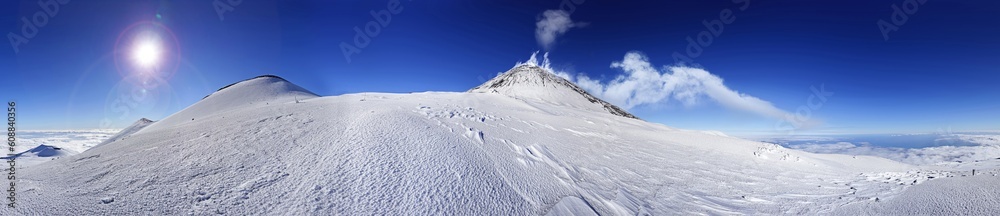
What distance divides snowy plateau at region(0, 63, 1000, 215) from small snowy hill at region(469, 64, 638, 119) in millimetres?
30249

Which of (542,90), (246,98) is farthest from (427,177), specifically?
(542,90)

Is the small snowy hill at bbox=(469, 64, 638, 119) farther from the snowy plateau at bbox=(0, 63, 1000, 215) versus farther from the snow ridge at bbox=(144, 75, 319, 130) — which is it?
the snowy plateau at bbox=(0, 63, 1000, 215)

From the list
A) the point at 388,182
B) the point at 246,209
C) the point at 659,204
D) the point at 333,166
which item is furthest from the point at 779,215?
the point at 246,209

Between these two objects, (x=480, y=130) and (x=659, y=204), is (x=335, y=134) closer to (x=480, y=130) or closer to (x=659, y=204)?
(x=480, y=130)

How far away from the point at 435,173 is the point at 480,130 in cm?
480

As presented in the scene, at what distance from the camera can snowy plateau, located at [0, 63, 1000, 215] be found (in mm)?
6086

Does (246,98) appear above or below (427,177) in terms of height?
above

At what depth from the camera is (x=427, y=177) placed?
7367 millimetres

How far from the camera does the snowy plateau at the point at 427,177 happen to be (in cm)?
609

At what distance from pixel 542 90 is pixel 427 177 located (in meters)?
46.4

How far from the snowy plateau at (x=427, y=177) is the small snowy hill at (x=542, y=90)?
3025 centimetres

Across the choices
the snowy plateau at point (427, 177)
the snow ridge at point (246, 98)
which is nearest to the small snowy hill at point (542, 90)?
the snow ridge at point (246, 98)

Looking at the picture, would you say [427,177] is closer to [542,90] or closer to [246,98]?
[246,98]

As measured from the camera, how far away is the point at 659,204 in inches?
316
